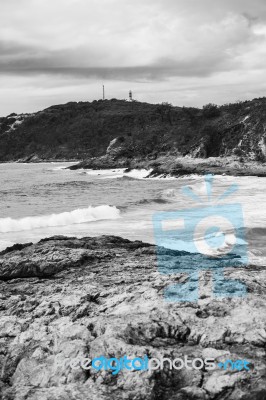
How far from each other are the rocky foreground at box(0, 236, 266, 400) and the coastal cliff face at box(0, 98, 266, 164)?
133ft

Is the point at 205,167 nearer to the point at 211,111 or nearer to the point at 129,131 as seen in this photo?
the point at 211,111

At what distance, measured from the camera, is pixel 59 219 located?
1575 centimetres

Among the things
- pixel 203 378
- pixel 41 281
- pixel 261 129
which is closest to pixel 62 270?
pixel 41 281

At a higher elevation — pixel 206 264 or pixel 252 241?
pixel 206 264

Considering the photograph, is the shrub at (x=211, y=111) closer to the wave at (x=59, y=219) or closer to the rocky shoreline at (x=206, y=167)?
the rocky shoreline at (x=206, y=167)

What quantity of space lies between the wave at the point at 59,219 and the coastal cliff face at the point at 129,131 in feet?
95.7

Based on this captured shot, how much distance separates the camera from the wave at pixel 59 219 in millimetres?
14352

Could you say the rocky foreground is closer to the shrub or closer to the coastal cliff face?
the coastal cliff face

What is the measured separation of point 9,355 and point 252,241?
783 centimetres

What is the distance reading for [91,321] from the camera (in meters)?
3.73

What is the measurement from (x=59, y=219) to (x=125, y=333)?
494 inches

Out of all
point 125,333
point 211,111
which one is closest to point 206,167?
point 125,333

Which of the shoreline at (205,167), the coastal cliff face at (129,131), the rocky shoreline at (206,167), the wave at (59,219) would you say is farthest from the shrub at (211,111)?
the wave at (59,219)

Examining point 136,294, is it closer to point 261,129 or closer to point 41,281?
point 41,281
